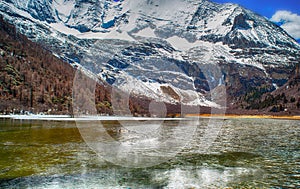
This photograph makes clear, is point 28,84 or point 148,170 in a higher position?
point 28,84

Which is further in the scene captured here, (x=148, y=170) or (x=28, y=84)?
(x=28, y=84)

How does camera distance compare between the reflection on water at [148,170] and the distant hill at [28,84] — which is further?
the distant hill at [28,84]

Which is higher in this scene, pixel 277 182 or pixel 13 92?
pixel 13 92

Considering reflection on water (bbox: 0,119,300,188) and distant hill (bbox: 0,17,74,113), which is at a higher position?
distant hill (bbox: 0,17,74,113)

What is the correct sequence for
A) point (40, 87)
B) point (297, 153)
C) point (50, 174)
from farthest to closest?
point (40, 87)
point (297, 153)
point (50, 174)

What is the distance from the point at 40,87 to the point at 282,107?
14615 centimetres

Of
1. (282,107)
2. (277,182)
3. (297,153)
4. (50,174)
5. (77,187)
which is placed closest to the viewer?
(77,187)

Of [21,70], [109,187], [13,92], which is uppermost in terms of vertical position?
[21,70]

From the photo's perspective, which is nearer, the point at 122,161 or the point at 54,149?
the point at 122,161

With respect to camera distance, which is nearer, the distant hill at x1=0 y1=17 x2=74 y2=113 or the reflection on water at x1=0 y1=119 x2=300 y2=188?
the reflection on water at x1=0 y1=119 x2=300 y2=188

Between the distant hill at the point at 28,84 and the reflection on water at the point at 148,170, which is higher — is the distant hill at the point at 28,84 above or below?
above

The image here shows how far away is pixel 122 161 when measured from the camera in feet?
63.3

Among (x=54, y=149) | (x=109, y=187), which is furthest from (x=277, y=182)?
(x=54, y=149)

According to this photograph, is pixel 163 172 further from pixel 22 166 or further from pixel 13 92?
pixel 13 92
